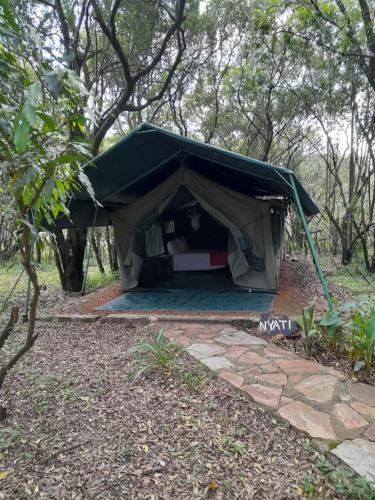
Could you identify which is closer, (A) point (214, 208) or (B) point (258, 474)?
(B) point (258, 474)

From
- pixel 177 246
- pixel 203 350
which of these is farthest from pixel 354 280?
pixel 203 350

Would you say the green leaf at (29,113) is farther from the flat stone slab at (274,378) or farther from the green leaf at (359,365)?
the green leaf at (359,365)

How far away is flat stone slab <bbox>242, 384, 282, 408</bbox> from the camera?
191 cm

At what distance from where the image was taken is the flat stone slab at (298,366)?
7.46 ft

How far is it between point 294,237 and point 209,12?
23.1ft

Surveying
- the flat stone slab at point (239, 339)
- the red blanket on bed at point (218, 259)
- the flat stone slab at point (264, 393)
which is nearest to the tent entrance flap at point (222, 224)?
the red blanket on bed at point (218, 259)

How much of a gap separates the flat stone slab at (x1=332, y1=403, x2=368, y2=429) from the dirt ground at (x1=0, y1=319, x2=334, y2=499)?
11.4 inches

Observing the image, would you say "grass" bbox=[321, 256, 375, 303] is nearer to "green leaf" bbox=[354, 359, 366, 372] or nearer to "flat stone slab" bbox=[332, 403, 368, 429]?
"green leaf" bbox=[354, 359, 366, 372]

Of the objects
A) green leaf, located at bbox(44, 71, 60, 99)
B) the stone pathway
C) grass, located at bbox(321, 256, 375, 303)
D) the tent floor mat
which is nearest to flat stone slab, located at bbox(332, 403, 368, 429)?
the stone pathway

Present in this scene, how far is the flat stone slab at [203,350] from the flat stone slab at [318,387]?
73 cm

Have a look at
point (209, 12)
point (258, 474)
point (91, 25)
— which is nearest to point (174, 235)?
point (91, 25)

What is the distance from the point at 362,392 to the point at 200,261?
4603mm

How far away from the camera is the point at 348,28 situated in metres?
4.41

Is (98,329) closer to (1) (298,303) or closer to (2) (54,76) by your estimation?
(1) (298,303)
